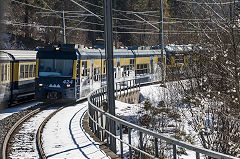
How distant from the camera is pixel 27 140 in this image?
11273 mm

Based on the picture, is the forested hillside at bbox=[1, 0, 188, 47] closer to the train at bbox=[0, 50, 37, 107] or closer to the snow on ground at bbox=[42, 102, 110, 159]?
the train at bbox=[0, 50, 37, 107]

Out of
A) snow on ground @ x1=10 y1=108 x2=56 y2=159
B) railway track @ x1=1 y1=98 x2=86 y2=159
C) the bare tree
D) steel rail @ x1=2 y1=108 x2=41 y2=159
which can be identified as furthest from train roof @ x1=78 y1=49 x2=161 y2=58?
the bare tree

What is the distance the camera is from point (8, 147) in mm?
10195

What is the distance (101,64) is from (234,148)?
1565 cm

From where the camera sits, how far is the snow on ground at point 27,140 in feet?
30.9

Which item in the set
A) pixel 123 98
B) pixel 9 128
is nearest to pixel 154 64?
pixel 123 98

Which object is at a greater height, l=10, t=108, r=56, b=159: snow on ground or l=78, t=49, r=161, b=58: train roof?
l=78, t=49, r=161, b=58: train roof

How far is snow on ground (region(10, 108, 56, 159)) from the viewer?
9.41 m

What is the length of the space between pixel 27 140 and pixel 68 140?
131 centimetres

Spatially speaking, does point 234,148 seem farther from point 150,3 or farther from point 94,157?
point 150,3

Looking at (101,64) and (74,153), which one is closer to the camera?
(74,153)

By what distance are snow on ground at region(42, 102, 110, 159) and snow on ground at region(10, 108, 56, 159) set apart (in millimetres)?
341

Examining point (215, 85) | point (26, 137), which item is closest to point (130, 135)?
point (26, 137)

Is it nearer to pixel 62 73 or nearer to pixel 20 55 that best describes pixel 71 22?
pixel 20 55
